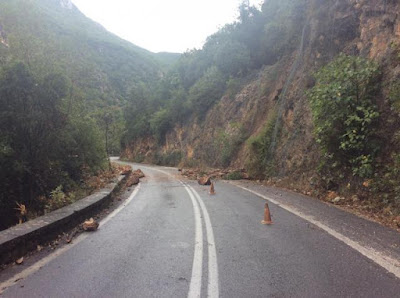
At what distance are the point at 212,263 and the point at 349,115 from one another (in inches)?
290

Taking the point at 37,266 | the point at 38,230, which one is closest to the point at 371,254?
the point at 37,266

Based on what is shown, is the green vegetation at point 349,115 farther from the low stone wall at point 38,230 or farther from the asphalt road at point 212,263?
the low stone wall at point 38,230

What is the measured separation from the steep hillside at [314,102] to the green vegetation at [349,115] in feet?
0.10

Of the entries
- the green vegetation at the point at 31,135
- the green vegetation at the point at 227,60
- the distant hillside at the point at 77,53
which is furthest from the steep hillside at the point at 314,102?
the distant hillside at the point at 77,53

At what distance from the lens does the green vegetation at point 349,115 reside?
9594mm

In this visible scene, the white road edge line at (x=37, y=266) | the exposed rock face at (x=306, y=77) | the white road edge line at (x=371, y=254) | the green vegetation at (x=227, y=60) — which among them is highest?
the green vegetation at (x=227, y=60)

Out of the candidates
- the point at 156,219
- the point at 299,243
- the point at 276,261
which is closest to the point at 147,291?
the point at 276,261

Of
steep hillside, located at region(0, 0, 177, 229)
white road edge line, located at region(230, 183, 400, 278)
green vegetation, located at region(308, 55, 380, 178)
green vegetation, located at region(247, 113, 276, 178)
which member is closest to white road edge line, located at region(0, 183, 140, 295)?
steep hillside, located at region(0, 0, 177, 229)

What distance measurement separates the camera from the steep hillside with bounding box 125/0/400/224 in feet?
31.2

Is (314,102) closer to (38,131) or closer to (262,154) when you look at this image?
(262,154)

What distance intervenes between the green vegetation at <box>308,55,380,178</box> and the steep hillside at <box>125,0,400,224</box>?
0.10ft

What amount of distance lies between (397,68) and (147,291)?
9.67 meters

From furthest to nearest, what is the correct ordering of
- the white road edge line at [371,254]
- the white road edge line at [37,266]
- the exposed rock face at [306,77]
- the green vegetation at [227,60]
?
1. the green vegetation at [227,60]
2. the exposed rock face at [306,77]
3. the white road edge line at [371,254]
4. the white road edge line at [37,266]

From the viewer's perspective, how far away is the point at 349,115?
9.98m
